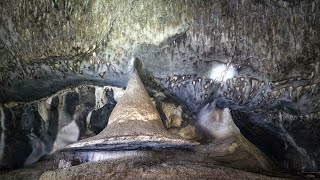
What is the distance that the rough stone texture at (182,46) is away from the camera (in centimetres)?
308

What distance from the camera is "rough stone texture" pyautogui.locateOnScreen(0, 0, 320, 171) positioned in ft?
10.1

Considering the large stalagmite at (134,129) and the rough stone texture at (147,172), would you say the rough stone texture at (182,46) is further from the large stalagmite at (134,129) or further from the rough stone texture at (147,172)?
the rough stone texture at (147,172)

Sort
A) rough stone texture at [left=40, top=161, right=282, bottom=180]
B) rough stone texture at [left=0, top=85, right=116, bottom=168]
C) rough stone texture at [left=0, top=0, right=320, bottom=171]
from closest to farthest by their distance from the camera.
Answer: rough stone texture at [left=40, top=161, right=282, bottom=180] → rough stone texture at [left=0, top=0, right=320, bottom=171] → rough stone texture at [left=0, top=85, right=116, bottom=168]

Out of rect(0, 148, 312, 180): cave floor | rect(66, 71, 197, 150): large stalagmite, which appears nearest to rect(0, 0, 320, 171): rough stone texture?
rect(66, 71, 197, 150): large stalagmite

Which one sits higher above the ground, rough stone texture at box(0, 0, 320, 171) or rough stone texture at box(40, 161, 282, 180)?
rough stone texture at box(0, 0, 320, 171)

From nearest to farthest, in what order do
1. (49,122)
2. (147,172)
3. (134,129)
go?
(147,172), (134,129), (49,122)

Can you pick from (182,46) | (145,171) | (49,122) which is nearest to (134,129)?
(145,171)

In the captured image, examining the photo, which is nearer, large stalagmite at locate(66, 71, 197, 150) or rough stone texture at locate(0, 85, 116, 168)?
large stalagmite at locate(66, 71, 197, 150)

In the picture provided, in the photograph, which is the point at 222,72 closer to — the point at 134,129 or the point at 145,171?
the point at 134,129

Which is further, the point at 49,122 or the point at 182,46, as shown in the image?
the point at 49,122

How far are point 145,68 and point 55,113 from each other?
0.92 meters

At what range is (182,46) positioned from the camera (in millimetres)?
3117

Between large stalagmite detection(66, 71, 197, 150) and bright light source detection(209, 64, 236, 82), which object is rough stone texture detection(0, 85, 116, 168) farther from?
bright light source detection(209, 64, 236, 82)

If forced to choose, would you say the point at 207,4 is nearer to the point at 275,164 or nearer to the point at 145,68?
the point at 145,68
